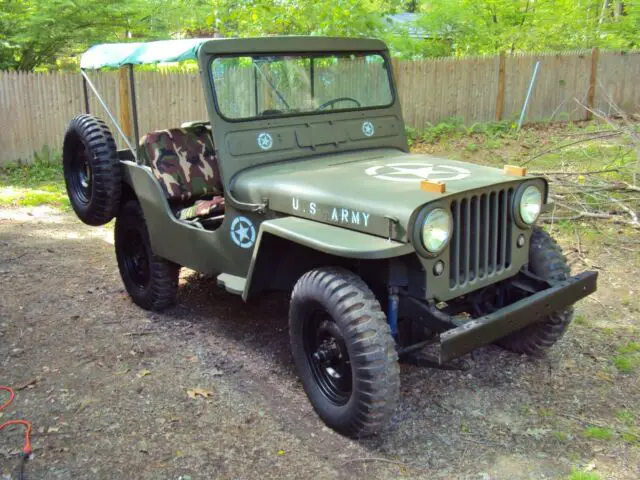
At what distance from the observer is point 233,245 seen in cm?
380

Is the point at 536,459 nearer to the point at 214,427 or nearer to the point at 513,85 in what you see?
the point at 214,427

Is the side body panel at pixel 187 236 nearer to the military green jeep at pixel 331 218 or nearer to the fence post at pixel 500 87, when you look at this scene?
the military green jeep at pixel 331 218

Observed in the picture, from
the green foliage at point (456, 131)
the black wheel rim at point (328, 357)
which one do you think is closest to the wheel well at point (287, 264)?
the black wheel rim at point (328, 357)

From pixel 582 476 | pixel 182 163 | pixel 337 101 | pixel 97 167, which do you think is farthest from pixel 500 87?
pixel 582 476

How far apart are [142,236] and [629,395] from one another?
10.6 ft

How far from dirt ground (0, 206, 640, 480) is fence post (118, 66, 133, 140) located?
19.0 ft

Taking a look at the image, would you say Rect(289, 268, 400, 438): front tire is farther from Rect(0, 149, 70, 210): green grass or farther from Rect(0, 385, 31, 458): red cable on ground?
Rect(0, 149, 70, 210): green grass

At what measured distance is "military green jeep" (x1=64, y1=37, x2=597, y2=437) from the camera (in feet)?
9.72

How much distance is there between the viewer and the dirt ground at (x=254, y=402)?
2949 mm

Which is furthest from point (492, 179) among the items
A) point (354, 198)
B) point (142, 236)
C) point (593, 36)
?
point (593, 36)

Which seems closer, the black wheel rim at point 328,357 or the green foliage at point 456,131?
the black wheel rim at point 328,357

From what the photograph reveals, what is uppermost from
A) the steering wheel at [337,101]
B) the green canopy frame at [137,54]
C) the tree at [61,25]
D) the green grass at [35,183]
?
the tree at [61,25]

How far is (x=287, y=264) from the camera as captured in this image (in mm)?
3623

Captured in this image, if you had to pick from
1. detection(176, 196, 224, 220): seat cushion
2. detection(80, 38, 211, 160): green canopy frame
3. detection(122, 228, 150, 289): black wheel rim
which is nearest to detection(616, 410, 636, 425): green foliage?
detection(176, 196, 224, 220): seat cushion
